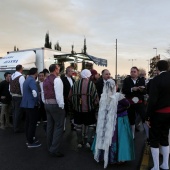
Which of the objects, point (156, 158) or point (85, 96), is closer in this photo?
point (156, 158)

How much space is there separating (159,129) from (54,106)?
2314 mm

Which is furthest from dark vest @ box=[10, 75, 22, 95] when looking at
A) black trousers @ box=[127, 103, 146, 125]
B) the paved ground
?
black trousers @ box=[127, 103, 146, 125]

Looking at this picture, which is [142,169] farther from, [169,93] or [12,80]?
[12,80]

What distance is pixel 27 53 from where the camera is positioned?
1347cm

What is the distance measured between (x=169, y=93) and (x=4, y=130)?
6.17 meters

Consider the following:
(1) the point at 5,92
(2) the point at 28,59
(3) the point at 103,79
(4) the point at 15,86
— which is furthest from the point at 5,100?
(2) the point at 28,59

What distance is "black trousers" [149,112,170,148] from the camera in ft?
Result: 16.4

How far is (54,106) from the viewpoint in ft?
20.1

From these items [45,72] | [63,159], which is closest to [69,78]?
[45,72]

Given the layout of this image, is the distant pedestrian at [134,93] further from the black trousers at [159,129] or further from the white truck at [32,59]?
the white truck at [32,59]

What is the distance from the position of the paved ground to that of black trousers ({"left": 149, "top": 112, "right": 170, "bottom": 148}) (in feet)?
2.44

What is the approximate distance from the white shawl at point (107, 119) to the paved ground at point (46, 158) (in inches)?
15.8

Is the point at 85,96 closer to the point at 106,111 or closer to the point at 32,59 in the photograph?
the point at 106,111

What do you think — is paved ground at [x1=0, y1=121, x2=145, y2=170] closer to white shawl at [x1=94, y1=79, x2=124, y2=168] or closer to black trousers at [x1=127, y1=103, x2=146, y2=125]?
white shawl at [x1=94, y1=79, x2=124, y2=168]
